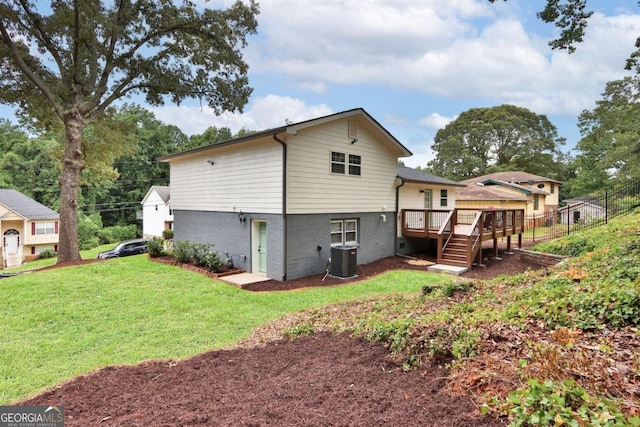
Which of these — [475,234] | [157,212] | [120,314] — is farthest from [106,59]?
[157,212]

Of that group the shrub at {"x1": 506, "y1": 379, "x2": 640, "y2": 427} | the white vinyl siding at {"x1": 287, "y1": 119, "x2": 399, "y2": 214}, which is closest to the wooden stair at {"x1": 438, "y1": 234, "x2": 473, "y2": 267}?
the white vinyl siding at {"x1": 287, "y1": 119, "x2": 399, "y2": 214}

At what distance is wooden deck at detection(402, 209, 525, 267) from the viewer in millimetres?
12766

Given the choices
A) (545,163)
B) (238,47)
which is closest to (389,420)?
(238,47)

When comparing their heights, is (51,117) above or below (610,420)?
above

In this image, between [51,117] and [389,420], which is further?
[51,117]

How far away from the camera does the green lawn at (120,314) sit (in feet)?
16.1

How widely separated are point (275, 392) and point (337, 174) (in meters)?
9.24

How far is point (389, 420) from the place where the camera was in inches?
93.5

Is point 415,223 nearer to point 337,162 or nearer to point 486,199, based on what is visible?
point 337,162

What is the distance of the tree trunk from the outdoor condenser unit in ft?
34.5

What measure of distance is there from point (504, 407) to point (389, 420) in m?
0.79

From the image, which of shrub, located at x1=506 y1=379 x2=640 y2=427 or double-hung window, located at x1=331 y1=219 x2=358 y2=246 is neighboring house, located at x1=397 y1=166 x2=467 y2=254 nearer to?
double-hung window, located at x1=331 y1=219 x2=358 y2=246

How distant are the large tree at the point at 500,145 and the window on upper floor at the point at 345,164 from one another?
1331 inches

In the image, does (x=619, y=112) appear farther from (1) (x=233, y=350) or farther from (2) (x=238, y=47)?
(1) (x=233, y=350)
